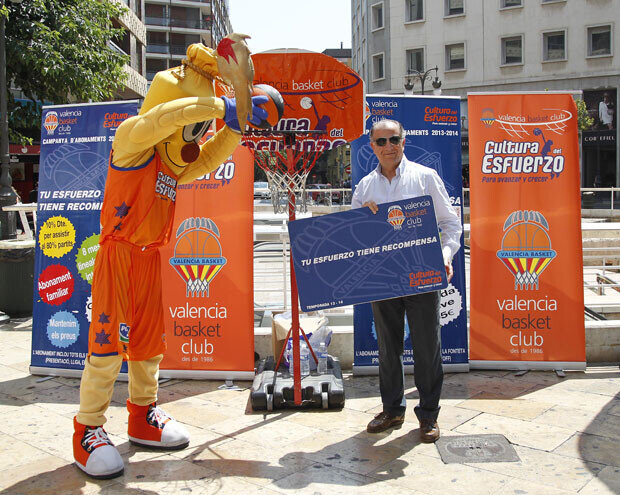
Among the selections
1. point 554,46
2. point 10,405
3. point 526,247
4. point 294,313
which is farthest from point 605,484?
point 554,46

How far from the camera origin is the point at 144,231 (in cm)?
384

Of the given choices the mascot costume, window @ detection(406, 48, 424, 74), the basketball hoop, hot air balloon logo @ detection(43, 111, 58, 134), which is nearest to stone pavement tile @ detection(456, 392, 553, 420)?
the basketball hoop

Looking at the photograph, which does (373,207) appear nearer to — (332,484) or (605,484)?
(332,484)

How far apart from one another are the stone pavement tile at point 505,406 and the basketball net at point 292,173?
1.28 meters

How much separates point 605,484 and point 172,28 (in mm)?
68412

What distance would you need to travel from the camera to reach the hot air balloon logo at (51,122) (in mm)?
5463

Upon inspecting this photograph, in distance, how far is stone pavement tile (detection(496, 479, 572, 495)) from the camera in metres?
3.21

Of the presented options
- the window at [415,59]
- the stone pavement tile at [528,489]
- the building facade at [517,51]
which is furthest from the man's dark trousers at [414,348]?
the window at [415,59]

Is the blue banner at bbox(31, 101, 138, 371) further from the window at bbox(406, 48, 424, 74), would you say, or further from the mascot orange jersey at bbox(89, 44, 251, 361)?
the window at bbox(406, 48, 424, 74)

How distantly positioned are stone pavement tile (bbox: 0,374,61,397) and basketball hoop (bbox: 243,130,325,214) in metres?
2.48

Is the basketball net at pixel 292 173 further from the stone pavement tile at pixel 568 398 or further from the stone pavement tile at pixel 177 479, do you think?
the stone pavement tile at pixel 568 398

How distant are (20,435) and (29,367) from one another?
5.29ft

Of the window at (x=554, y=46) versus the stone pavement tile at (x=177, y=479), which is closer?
the stone pavement tile at (x=177, y=479)

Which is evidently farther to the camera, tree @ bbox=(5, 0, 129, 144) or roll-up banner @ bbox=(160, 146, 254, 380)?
tree @ bbox=(5, 0, 129, 144)
